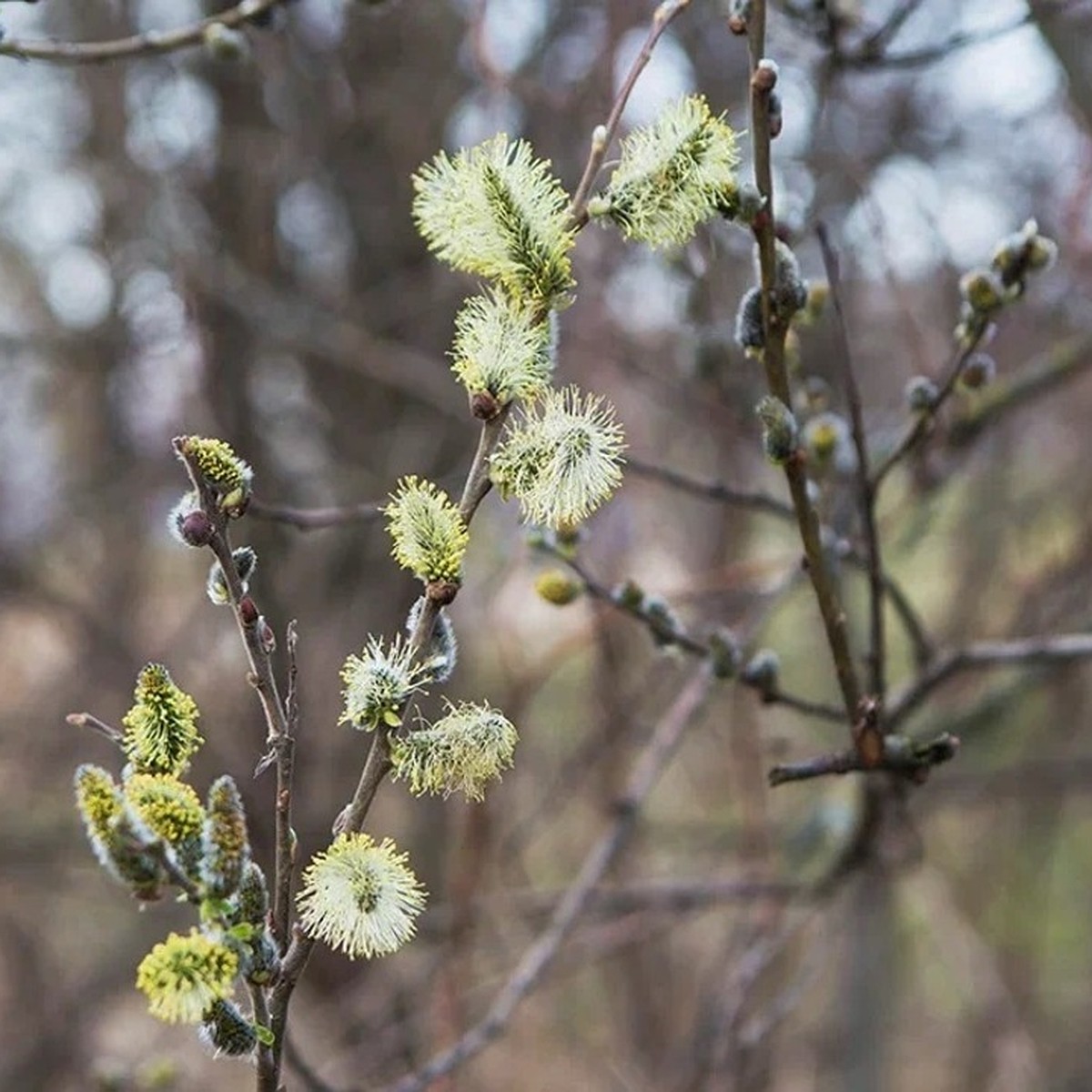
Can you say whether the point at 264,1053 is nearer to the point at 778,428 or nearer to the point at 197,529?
the point at 197,529

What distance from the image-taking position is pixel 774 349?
0.89 m

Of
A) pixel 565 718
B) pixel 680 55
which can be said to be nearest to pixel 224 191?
pixel 680 55

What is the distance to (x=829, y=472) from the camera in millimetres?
1414

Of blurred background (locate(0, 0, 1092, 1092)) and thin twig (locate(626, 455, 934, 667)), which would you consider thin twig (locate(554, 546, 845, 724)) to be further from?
blurred background (locate(0, 0, 1092, 1092))

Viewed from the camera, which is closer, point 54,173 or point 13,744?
point 54,173

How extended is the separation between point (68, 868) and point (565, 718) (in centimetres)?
152

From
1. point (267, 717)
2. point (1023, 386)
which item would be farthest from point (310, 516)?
point (1023, 386)

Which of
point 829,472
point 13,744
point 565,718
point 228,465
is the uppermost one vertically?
point 565,718

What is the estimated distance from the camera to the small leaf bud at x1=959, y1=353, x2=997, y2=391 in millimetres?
1199

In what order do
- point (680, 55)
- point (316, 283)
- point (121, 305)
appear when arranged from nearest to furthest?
point (680, 55) < point (121, 305) < point (316, 283)

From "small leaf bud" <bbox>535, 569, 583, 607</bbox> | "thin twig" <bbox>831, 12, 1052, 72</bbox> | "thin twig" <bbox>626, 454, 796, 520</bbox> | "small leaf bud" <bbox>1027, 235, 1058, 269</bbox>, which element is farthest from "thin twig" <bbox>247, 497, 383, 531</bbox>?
"thin twig" <bbox>831, 12, 1052, 72</bbox>

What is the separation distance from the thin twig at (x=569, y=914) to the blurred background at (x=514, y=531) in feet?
0.60

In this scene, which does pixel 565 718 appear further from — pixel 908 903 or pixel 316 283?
pixel 316 283

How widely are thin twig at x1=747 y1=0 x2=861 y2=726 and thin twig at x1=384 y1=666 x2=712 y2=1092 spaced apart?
0.32 metres
